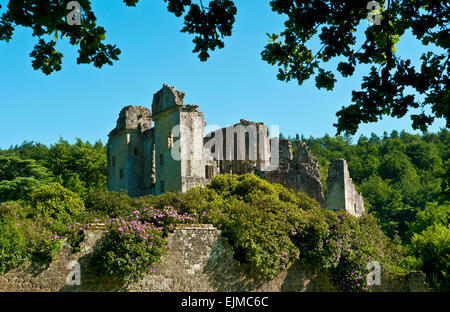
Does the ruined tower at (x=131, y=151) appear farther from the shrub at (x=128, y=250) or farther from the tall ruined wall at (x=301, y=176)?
the shrub at (x=128, y=250)

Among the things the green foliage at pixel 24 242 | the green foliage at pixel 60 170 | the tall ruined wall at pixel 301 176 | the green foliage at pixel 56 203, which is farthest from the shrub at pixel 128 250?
the green foliage at pixel 60 170

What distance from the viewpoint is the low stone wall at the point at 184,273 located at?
39.2 feet

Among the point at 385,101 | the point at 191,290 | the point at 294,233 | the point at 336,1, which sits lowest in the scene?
the point at 191,290

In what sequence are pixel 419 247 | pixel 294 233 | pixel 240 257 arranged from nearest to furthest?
pixel 240 257
pixel 294 233
pixel 419 247

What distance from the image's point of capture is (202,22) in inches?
273

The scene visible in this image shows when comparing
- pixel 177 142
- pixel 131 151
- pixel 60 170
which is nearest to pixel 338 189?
pixel 177 142

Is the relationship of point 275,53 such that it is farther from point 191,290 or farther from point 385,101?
point 191,290

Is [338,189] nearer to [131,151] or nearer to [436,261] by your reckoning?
[436,261]

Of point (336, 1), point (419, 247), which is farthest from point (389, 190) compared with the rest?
point (336, 1)

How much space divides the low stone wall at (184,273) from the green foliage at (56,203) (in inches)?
62.2

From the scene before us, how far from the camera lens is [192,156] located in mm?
30828

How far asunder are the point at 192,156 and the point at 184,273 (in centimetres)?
1704

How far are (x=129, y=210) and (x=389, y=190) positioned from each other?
54414 millimetres
